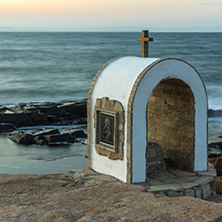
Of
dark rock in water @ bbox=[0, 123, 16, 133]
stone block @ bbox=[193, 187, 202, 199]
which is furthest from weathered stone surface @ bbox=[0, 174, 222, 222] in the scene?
dark rock in water @ bbox=[0, 123, 16, 133]

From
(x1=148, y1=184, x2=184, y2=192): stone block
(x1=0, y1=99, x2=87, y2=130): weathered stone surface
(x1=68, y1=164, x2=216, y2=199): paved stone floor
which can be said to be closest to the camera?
(x1=148, y1=184, x2=184, y2=192): stone block

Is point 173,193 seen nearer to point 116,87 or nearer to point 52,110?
point 116,87

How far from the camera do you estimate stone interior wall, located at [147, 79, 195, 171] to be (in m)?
9.07

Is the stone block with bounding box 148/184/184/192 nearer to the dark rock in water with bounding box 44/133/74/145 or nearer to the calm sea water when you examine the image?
the dark rock in water with bounding box 44/133/74/145

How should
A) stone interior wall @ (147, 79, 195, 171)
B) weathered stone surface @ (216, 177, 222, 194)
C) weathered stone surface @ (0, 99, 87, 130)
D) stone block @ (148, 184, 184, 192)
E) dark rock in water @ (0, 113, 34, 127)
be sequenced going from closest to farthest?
stone block @ (148, 184, 184, 192)
stone interior wall @ (147, 79, 195, 171)
weathered stone surface @ (216, 177, 222, 194)
dark rock in water @ (0, 113, 34, 127)
weathered stone surface @ (0, 99, 87, 130)

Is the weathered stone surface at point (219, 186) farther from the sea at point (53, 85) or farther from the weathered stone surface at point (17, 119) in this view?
the weathered stone surface at point (17, 119)

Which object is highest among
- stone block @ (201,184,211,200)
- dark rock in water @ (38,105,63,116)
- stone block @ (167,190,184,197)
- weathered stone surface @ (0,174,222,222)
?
weathered stone surface @ (0,174,222,222)

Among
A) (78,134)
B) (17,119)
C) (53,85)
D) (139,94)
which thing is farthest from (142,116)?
(53,85)

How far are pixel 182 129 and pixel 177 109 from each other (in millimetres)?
476

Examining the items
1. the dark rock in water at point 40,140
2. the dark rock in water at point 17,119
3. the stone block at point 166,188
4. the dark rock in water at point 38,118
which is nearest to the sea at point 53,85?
the dark rock in water at point 40,140

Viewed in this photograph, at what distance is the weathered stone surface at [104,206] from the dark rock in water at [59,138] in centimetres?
868

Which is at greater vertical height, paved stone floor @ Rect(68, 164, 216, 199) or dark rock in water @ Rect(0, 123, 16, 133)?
paved stone floor @ Rect(68, 164, 216, 199)

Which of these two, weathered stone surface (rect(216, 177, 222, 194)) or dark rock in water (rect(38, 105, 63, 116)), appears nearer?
weathered stone surface (rect(216, 177, 222, 194))

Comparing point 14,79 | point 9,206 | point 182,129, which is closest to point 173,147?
point 182,129
